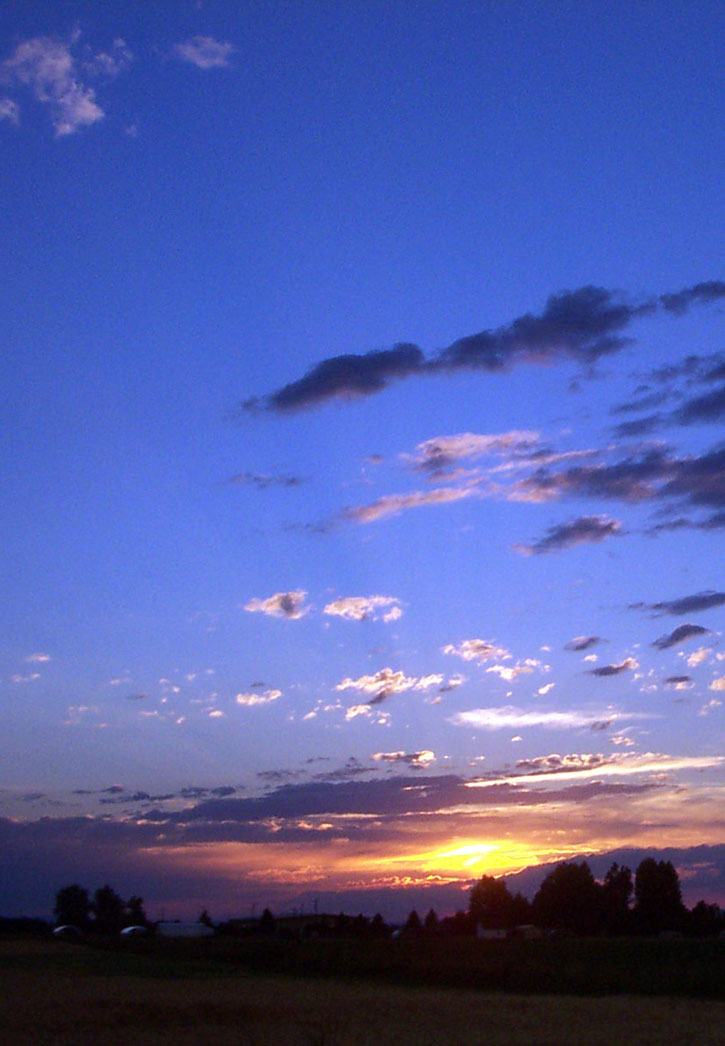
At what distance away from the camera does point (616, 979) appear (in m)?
57.8

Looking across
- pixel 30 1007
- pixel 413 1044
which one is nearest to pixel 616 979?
pixel 413 1044

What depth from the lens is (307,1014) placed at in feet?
129

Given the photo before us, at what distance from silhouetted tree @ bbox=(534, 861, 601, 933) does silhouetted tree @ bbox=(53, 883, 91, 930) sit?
74672 millimetres

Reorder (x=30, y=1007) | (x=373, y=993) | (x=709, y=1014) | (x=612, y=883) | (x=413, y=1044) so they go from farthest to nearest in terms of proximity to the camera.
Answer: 1. (x=612, y=883)
2. (x=373, y=993)
3. (x=709, y=1014)
4. (x=30, y=1007)
5. (x=413, y=1044)

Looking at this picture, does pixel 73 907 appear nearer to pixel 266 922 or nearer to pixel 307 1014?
pixel 266 922

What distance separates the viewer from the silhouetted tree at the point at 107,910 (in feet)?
558

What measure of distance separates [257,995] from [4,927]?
108302 millimetres

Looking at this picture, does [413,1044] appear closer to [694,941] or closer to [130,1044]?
[130,1044]

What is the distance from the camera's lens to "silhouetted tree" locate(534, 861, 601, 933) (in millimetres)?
143750

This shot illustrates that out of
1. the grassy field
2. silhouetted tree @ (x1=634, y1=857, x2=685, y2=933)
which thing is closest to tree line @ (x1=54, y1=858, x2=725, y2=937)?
silhouetted tree @ (x1=634, y1=857, x2=685, y2=933)

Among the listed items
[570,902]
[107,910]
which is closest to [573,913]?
[570,902]

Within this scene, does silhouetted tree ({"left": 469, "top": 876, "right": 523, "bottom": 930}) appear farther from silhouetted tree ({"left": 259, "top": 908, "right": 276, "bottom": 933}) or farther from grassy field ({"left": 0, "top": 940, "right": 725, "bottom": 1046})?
grassy field ({"left": 0, "top": 940, "right": 725, "bottom": 1046})

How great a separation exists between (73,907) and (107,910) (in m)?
6.21

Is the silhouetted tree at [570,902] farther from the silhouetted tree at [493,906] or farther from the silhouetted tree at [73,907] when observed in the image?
the silhouetted tree at [73,907]
